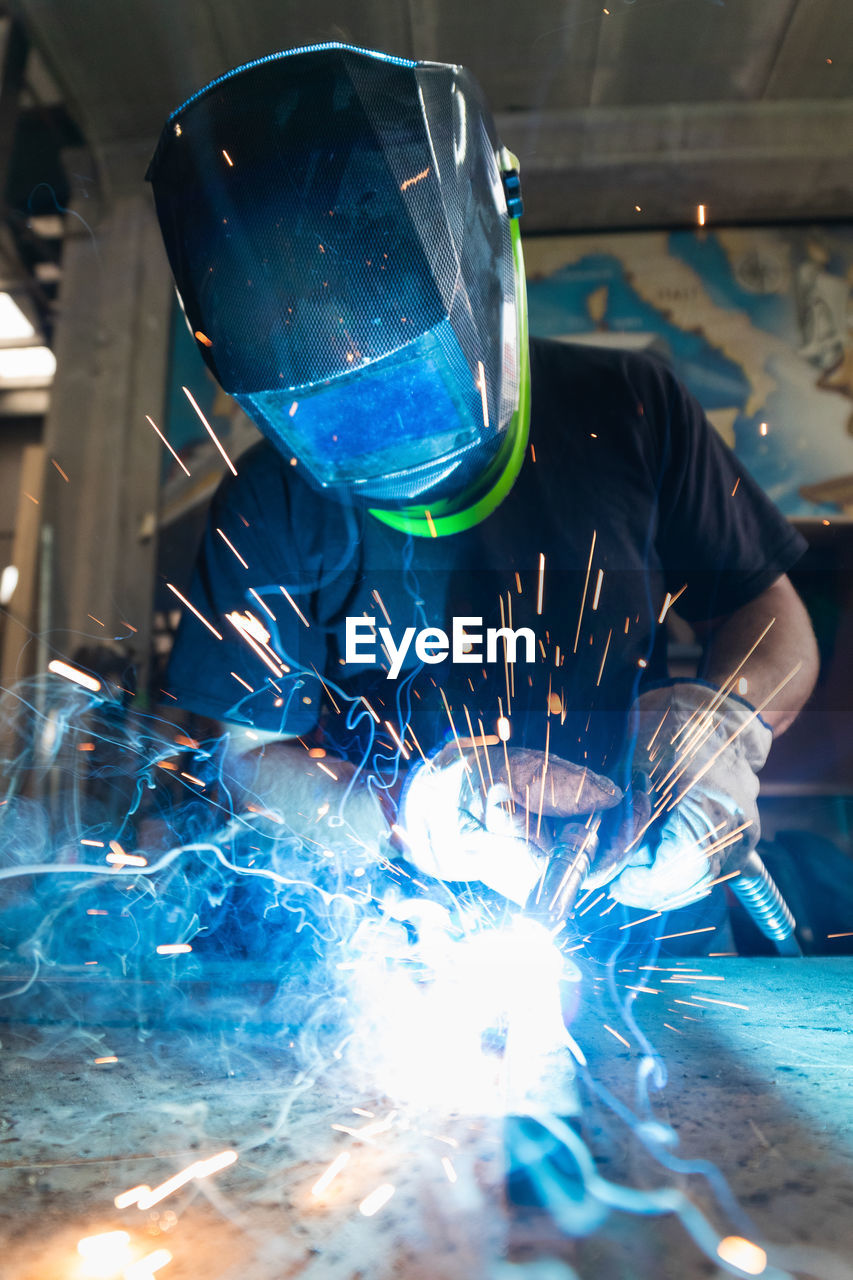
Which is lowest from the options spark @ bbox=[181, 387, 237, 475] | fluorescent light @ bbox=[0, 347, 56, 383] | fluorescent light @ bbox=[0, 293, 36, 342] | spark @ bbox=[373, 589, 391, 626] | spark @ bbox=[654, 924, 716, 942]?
spark @ bbox=[654, 924, 716, 942]

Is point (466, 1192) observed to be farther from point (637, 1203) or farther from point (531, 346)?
point (531, 346)

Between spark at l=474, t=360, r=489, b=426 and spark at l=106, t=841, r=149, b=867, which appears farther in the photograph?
→ spark at l=106, t=841, r=149, b=867

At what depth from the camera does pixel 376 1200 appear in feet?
1.60

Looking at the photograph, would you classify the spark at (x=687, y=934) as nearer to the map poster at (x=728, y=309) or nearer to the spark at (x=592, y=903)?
the spark at (x=592, y=903)

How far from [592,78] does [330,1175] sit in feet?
8.30

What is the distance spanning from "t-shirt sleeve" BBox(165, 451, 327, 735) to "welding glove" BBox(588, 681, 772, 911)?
71cm

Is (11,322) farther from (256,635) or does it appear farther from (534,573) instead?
(534,573)

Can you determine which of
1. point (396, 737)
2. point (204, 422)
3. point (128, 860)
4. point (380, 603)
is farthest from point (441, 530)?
point (204, 422)

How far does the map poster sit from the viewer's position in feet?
Result: 7.20

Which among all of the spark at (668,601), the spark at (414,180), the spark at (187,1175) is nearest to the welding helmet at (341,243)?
the spark at (414,180)

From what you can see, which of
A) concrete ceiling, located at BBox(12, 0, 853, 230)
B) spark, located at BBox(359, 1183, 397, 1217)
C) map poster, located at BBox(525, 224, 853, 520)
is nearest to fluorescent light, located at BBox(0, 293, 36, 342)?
concrete ceiling, located at BBox(12, 0, 853, 230)

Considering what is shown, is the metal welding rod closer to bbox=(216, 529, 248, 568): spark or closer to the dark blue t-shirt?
the dark blue t-shirt

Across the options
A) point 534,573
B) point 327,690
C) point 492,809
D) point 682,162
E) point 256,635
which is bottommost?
point 492,809

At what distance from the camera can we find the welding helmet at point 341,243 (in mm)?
800
